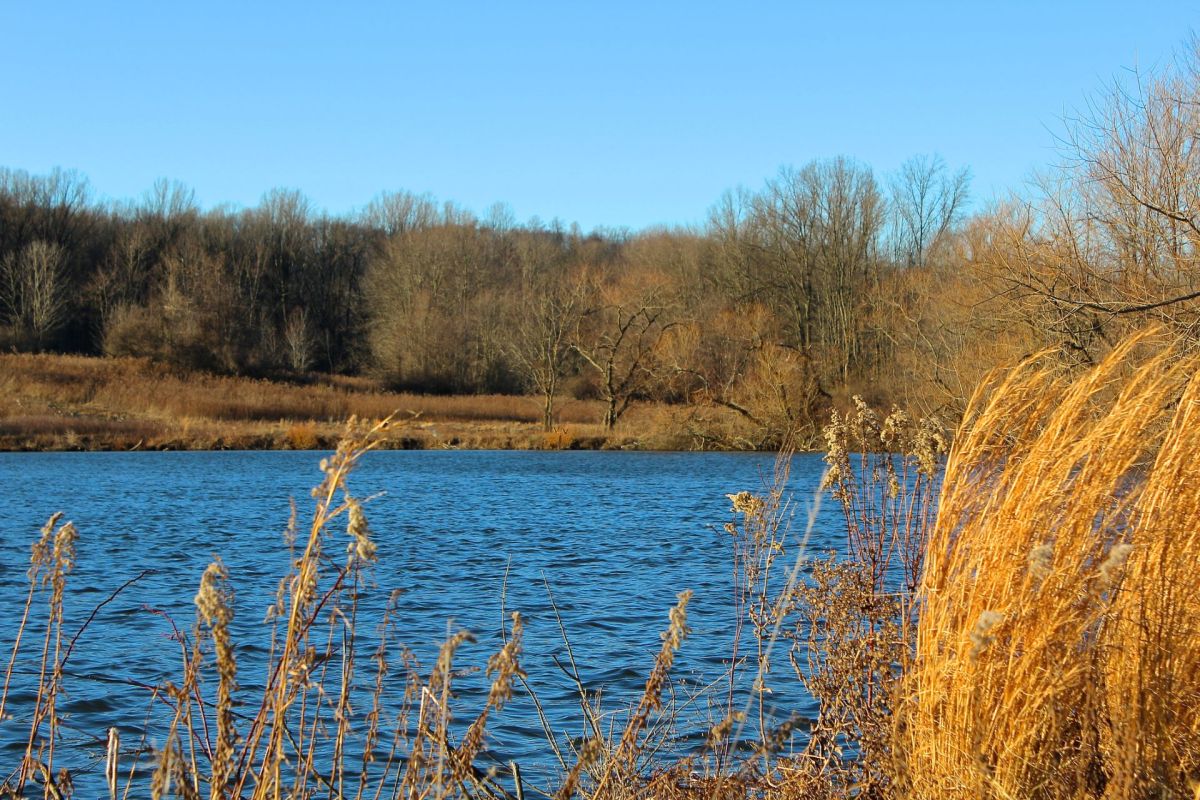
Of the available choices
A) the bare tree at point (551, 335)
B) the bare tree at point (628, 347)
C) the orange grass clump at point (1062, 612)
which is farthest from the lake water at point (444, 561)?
the bare tree at point (551, 335)

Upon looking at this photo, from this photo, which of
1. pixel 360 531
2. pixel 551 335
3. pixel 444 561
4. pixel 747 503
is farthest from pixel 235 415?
pixel 360 531

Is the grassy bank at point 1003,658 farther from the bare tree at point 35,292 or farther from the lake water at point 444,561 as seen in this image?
the bare tree at point 35,292

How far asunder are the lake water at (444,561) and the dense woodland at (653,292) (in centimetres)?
486

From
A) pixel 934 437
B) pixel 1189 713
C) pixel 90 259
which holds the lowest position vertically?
pixel 1189 713

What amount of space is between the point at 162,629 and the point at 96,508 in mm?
12388

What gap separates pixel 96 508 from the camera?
22.2 m

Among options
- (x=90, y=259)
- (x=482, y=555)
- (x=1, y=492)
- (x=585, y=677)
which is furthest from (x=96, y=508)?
(x=90, y=259)

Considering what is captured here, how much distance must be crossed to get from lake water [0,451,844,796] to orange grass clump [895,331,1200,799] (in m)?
2.35

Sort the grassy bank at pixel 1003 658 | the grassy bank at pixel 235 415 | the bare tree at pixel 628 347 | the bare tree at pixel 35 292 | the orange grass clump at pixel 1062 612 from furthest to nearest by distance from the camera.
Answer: the bare tree at pixel 35 292 → the bare tree at pixel 628 347 → the grassy bank at pixel 235 415 → the orange grass clump at pixel 1062 612 → the grassy bank at pixel 1003 658

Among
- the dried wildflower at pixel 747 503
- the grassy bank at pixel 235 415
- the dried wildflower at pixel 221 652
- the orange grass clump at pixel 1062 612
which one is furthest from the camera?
the grassy bank at pixel 235 415

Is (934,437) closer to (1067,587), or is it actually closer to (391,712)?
(1067,587)

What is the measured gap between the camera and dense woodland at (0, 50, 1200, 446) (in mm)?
15594

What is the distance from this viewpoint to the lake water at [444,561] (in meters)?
8.74

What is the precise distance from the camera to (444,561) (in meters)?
15.6
